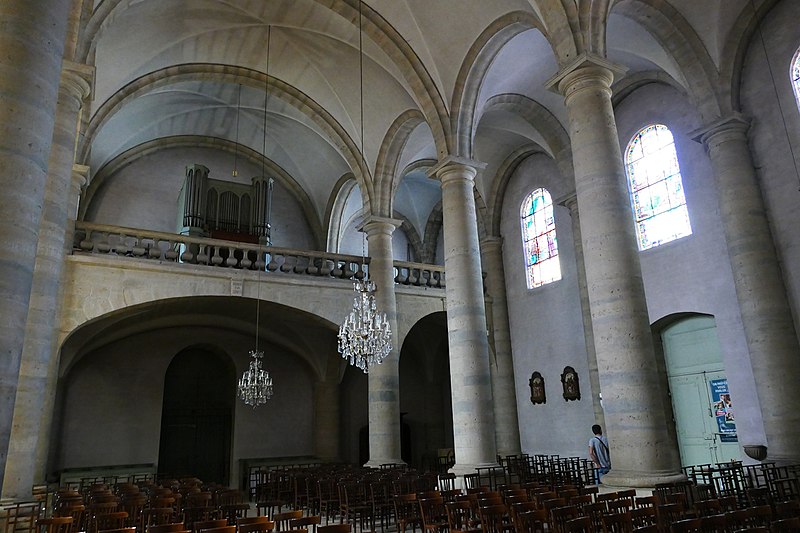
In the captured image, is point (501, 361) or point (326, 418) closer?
point (501, 361)

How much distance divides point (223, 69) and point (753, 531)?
47.5 feet

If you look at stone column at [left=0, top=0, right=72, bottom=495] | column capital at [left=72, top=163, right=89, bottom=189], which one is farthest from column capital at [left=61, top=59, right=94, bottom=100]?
stone column at [left=0, top=0, right=72, bottom=495]

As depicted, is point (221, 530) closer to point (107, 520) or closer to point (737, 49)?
point (107, 520)

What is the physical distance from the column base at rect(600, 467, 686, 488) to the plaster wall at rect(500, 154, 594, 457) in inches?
304

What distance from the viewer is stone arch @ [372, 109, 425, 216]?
14.6 meters

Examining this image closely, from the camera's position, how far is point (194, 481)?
36.2ft

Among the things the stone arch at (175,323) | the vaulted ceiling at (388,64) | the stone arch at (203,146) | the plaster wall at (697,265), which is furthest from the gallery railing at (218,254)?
the plaster wall at (697,265)

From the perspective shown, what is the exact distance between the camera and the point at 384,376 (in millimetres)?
13602

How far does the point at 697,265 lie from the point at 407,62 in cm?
760

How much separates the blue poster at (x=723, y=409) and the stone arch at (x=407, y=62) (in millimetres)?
7429

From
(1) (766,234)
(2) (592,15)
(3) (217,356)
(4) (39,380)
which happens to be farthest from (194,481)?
(1) (766,234)

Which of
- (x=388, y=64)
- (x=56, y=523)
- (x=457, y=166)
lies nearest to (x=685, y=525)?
(x=56, y=523)

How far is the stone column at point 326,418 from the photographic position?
1767 centimetres

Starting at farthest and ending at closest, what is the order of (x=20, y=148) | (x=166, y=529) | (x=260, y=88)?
(x=260, y=88) → (x=166, y=529) → (x=20, y=148)
